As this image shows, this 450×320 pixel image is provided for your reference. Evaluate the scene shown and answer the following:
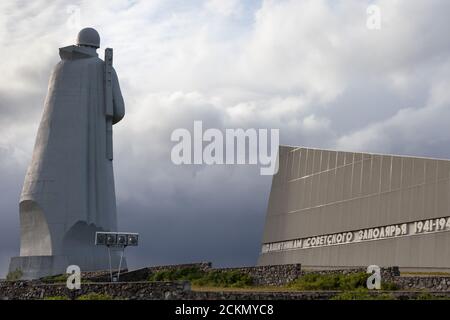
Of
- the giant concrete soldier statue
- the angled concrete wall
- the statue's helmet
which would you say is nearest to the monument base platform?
the giant concrete soldier statue

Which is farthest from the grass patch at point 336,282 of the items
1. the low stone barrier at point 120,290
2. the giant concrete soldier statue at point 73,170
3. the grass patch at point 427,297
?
the giant concrete soldier statue at point 73,170

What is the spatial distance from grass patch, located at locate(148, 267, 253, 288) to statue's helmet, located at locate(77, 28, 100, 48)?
1976 centimetres

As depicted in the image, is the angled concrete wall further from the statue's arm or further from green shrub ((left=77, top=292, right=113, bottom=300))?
green shrub ((left=77, top=292, right=113, bottom=300))

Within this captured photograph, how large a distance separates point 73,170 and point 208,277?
17.7 meters

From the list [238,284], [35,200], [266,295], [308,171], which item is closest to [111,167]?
[35,200]

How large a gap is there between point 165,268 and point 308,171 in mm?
11877

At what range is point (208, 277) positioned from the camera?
1314 inches

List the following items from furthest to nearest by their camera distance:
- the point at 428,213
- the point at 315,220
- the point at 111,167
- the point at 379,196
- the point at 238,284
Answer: the point at 111,167 → the point at 315,220 → the point at 379,196 → the point at 428,213 → the point at 238,284

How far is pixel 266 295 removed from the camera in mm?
21953

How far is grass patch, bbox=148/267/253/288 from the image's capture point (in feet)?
105

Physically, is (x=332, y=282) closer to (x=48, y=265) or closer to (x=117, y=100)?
(x=48, y=265)

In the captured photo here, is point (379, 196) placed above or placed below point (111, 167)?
below

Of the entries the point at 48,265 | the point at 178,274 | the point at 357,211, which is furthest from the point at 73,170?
the point at 357,211

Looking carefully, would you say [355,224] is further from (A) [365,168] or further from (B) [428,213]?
(B) [428,213]
